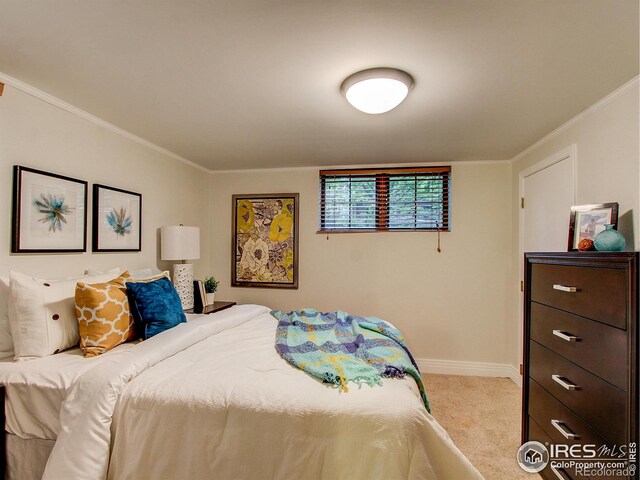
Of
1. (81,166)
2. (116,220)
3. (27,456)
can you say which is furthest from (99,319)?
(81,166)

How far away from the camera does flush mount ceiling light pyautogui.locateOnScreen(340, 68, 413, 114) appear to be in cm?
177

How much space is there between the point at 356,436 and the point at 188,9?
1.93 metres

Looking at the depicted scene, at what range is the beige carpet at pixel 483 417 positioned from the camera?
209 centimetres

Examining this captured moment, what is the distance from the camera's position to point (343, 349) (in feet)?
6.59

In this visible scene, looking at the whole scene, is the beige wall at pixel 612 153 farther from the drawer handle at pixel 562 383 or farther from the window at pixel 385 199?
the window at pixel 385 199

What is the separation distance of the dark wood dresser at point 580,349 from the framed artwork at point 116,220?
3.20 metres

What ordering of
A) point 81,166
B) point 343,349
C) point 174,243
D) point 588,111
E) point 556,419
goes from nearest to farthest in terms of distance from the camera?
point 556,419
point 343,349
point 588,111
point 81,166
point 174,243

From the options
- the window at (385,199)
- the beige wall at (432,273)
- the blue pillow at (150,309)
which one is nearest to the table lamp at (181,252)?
the blue pillow at (150,309)

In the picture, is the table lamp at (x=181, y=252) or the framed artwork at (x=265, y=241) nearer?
the table lamp at (x=181, y=252)

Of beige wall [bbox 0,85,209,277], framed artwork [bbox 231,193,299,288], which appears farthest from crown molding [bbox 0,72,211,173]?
framed artwork [bbox 231,193,299,288]

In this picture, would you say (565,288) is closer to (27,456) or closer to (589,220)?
(589,220)

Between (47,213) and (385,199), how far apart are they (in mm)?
3120

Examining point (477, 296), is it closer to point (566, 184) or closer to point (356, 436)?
point (566, 184)

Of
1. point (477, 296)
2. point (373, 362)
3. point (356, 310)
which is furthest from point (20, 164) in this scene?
point (477, 296)
